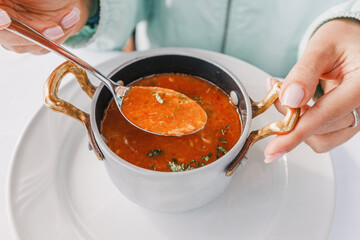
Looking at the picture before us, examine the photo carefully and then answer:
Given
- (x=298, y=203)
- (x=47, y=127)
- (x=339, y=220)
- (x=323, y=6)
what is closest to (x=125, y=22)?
(x=47, y=127)

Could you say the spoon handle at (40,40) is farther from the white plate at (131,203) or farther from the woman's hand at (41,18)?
the white plate at (131,203)

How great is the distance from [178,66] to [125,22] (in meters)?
0.55

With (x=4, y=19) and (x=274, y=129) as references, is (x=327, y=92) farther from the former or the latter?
(x=4, y=19)

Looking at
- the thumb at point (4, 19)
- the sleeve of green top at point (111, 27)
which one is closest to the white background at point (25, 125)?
the sleeve of green top at point (111, 27)

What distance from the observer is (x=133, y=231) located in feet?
3.16

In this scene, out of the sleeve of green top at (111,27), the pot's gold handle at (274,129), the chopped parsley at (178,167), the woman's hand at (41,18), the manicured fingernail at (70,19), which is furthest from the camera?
the sleeve of green top at (111,27)

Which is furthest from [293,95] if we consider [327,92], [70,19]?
[70,19]

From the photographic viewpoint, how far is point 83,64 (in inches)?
38.9

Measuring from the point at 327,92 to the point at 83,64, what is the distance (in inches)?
31.0

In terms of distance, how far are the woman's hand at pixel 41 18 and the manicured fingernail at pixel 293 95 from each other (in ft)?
2.69

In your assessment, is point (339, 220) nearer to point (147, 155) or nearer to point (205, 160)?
point (205, 160)

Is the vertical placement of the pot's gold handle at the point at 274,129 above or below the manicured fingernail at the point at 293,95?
below

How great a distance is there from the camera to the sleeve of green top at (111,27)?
56.7 inches

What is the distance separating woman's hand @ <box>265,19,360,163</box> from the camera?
89cm
